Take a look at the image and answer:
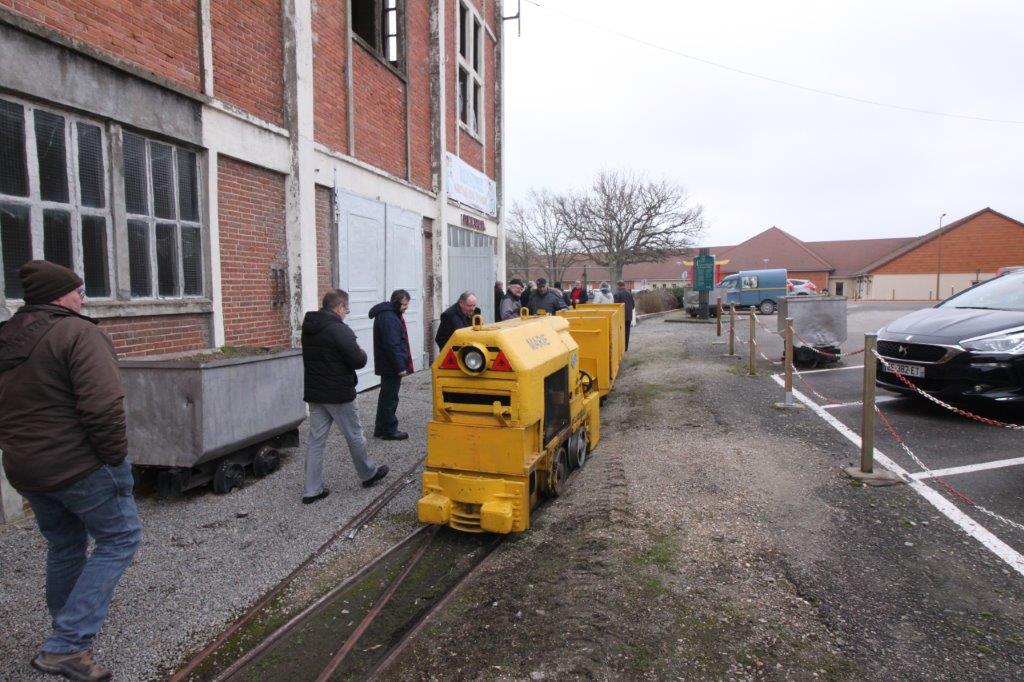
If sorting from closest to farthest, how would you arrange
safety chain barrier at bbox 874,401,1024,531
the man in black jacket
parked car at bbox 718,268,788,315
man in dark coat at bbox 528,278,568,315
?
1. safety chain barrier at bbox 874,401,1024,531
2. the man in black jacket
3. man in dark coat at bbox 528,278,568,315
4. parked car at bbox 718,268,788,315

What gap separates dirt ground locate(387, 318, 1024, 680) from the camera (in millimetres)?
2885

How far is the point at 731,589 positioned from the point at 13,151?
599 cm

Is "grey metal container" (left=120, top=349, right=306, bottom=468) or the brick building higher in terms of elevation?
the brick building

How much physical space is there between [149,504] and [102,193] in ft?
9.13

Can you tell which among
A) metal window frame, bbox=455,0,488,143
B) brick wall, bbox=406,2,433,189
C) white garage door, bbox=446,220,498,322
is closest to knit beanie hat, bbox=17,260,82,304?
brick wall, bbox=406,2,433,189

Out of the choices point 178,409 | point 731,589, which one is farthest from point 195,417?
point 731,589

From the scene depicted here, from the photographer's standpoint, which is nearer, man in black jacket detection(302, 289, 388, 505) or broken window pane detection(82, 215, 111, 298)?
man in black jacket detection(302, 289, 388, 505)

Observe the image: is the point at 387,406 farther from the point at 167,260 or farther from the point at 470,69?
the point at 470,69

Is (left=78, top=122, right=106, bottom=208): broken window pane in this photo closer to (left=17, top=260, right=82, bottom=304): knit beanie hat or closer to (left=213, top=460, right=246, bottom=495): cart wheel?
(left=213, top=460, right=246, bottom=495): cart wheel

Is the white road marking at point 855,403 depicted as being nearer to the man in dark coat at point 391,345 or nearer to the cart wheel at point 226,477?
the man in dark coat at point 391,345

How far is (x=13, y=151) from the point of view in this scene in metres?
4.74

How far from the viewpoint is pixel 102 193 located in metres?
5.48

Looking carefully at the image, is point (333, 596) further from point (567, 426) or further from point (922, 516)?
point (922, 516)

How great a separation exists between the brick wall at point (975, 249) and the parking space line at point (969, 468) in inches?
2295
